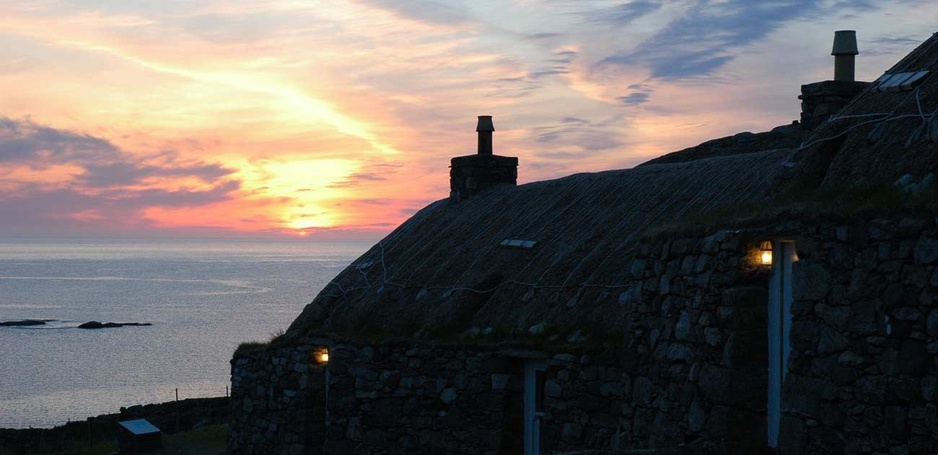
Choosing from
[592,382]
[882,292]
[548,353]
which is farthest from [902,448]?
[548,353]

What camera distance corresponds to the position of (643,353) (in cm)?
1014

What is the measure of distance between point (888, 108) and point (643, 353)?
3150 millimetres

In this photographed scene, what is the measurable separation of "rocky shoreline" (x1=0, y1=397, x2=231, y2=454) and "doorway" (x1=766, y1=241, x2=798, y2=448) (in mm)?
19162

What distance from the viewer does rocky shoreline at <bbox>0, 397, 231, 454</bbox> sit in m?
27.1

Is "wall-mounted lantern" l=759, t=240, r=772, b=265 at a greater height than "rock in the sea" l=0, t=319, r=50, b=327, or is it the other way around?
"wall-mounted lantern" l=759, t=240, r=772, b=265

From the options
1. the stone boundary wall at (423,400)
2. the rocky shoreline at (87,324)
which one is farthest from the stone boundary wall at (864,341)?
the rocky shoreline at (87,324)

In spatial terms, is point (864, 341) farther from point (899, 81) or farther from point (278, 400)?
point (278, 400)

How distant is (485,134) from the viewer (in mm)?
20766

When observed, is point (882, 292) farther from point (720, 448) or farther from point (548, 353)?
point (548, 353)

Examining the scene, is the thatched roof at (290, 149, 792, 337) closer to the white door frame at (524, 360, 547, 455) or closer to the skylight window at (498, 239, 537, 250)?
the skylight window at (498, 239, 537, 250)

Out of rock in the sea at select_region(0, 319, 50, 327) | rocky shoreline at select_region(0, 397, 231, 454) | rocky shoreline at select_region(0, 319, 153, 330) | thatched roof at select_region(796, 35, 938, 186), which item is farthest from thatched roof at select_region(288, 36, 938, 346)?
rock in the sea at select_region(0, 319, 50, 327)

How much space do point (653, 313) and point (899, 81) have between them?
2998mm

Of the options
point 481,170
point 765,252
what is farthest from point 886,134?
point 481,170

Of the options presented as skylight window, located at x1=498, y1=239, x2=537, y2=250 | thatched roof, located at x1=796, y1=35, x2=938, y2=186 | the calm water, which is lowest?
the calm water
